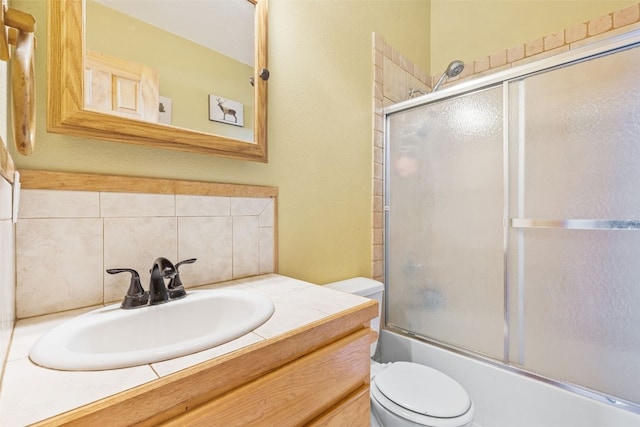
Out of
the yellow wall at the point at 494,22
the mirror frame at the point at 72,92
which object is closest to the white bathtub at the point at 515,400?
the mirror frame at the point at 72,92

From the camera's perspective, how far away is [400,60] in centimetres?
187

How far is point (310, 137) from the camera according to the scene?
4.33 feet

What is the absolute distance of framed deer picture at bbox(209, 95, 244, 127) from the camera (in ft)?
3.25

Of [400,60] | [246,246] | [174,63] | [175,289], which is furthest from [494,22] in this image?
[175,289]

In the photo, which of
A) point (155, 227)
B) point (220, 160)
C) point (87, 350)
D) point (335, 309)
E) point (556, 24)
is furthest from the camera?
point (556, 24)

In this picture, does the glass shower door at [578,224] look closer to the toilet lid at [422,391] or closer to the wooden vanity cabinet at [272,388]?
the toilet lid at [422,391]

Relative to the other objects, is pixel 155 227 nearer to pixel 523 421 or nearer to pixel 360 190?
pixel 360 190

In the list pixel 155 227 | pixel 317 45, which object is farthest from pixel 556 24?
pixel 155 227

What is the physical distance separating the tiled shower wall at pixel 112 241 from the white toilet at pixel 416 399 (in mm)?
682

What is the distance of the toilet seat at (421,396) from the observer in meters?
0.95

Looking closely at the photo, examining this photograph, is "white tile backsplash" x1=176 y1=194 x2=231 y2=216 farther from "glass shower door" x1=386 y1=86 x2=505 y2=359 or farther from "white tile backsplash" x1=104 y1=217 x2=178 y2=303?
"glass shower door" x1=386 y1=86 x2=505 y2=359

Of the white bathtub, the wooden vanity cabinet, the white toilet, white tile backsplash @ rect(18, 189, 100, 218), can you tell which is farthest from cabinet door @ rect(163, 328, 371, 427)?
the white bathtub

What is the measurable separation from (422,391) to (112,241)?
1.15 meters

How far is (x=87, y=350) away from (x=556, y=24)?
2577 millimetres
